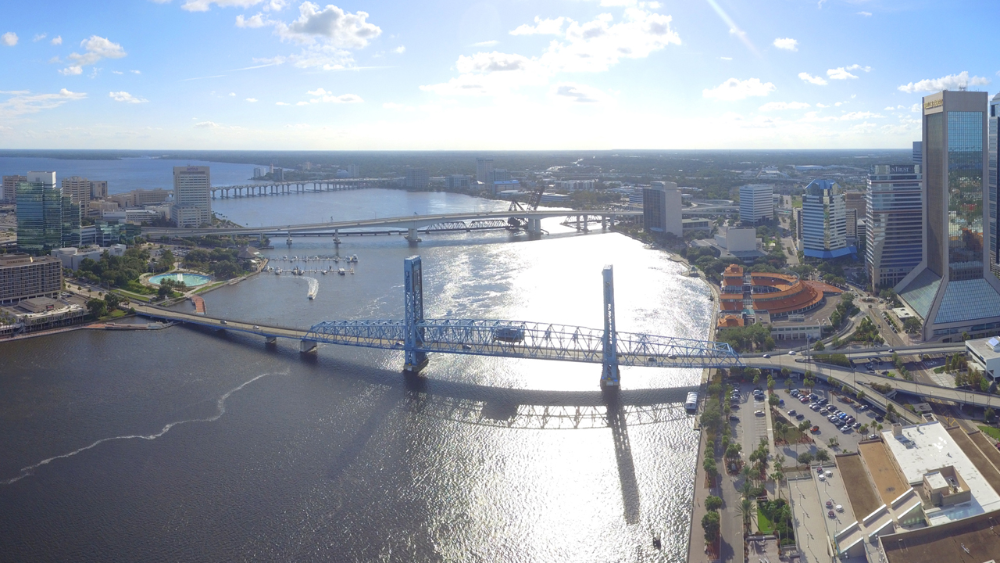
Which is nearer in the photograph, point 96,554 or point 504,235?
point 96,554

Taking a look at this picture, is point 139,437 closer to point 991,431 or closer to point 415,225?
point 991,431

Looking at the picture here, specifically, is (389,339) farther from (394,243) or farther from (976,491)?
(394,243)

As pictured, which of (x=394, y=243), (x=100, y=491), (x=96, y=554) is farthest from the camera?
(x=394, y=243)

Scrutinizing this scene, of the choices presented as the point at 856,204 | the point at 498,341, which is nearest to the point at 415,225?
the point at 856,204

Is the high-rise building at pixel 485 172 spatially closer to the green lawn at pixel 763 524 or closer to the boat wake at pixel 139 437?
the boat wake at pixel 139 437

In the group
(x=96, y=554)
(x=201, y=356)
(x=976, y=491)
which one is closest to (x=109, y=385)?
(x=201, y=356)

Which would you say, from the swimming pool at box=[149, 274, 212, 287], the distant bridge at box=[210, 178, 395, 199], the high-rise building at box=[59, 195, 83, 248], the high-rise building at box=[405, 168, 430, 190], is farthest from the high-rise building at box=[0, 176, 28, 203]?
the swimming pool at box=[149, 274, 212, 287]
